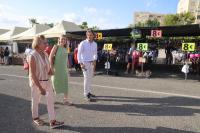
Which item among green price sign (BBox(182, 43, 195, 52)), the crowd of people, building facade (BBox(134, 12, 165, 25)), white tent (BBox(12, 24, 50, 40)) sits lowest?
the crowd of people

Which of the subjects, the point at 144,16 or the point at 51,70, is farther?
the point at 144,16

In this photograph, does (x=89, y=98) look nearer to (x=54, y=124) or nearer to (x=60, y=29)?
(x=54, y=124)

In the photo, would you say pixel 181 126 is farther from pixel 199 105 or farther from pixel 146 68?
pixel 146 68

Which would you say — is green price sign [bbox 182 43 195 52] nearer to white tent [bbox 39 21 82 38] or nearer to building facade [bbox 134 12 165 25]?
white tent [bbox 39 21 82 38]

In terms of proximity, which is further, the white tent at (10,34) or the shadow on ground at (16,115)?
the white tent at (10,34)

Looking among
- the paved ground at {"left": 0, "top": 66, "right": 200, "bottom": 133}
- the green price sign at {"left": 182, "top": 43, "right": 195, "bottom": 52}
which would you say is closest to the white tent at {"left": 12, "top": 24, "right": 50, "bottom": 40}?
the green price sign at {"left": 182, "top": 43, "right": 195, "bottom": 52}

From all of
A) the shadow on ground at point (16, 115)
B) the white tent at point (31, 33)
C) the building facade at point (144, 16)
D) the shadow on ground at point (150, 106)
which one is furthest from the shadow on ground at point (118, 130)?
the building facade at point (144, 16)

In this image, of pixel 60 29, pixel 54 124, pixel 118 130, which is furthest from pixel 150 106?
pixel 60 29

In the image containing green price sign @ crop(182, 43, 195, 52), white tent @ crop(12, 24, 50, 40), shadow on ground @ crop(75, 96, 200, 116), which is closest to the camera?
shadow on ground @ crop(75, 96, 200, 116)

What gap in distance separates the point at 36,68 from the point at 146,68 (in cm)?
1427

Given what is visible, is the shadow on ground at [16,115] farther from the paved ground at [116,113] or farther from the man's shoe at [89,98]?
the man's shoe at [89,98]

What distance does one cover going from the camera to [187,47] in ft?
53.1

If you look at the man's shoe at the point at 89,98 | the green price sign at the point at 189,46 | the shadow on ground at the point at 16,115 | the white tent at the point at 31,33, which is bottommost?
the shadow on ground at the point at 16,115

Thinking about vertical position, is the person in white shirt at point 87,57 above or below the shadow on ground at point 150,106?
above
